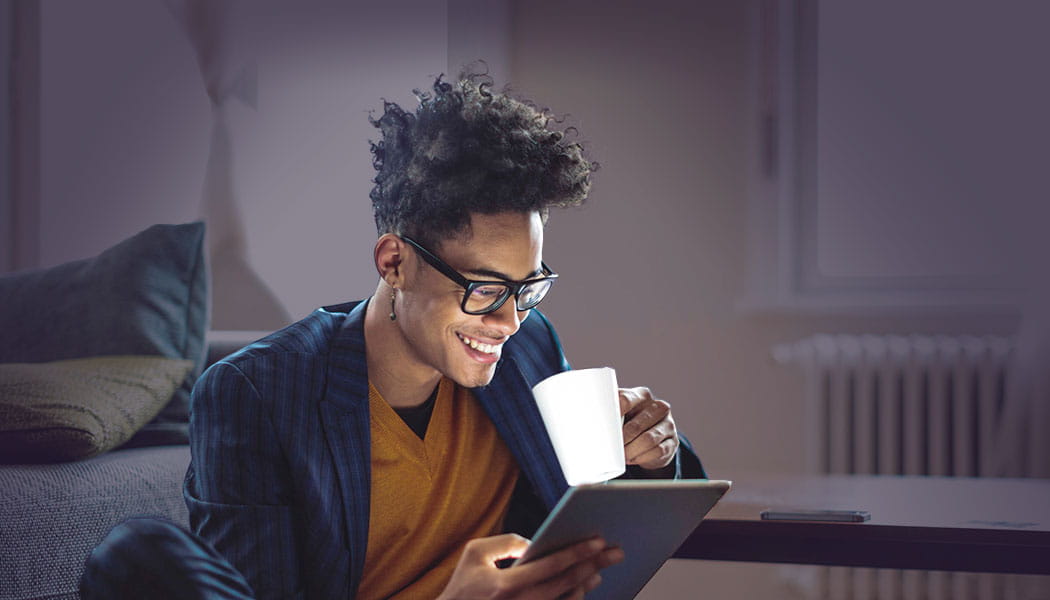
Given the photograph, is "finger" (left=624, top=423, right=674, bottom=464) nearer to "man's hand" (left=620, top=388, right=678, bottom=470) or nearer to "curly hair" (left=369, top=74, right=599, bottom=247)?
"man's hand" (left=620, top=388, right=678, bottom=470)

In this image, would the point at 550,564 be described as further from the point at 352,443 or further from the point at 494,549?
the point at 352,443

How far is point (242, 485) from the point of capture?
41.6 inches

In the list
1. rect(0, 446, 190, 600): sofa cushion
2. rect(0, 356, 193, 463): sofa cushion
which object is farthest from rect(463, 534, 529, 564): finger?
rect(0, 356, 193, 463): sofa cushion

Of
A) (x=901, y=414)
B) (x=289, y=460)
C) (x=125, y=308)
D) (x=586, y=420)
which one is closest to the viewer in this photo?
(x=586, y=420)

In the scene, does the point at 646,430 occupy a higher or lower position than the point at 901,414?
higher

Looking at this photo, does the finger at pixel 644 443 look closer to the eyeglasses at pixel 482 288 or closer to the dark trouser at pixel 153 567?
the eyeglasses at pixel 482 288

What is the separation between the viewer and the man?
108 centimetres

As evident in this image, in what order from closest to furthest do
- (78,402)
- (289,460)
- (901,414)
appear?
(289,460)
(78,402)
(901,414)

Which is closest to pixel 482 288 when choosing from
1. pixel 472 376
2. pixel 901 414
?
pixel 472 376

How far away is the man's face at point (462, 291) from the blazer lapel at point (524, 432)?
0.44 feet

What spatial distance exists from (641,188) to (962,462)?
1.11 meters

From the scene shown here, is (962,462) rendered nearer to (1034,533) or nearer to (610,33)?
(1034,533)

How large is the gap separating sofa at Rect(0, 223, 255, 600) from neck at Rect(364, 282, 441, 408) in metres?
0.39

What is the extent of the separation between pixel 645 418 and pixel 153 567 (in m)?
0.62
